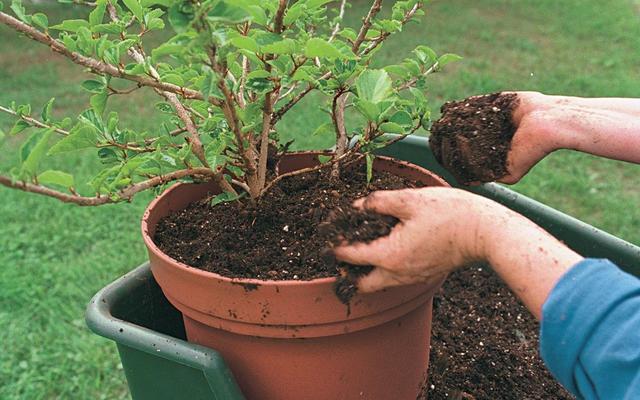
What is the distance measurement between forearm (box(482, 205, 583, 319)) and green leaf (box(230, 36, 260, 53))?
354 millimetres

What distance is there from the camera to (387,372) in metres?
1.01

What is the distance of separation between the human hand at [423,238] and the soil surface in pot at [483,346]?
45 cm

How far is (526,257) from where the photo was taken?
733mm

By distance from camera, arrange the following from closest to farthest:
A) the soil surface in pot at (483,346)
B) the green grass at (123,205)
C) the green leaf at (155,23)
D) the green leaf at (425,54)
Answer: the green leaf at (155,23) < the green leaf at (425,54) < the soil surface in pot at (483,346) < the green grass at (123,205)

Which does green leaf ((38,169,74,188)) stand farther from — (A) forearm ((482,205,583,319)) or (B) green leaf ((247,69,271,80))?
(A) forearm ((482,205,583,319))

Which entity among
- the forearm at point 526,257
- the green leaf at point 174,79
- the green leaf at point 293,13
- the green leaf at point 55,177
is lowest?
the forearm at point 526,257

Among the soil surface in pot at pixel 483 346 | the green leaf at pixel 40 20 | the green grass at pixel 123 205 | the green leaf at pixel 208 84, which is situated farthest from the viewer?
the green grass at pixel 123 205

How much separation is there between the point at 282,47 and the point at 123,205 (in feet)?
6.91

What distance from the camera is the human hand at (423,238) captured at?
30.8 inches

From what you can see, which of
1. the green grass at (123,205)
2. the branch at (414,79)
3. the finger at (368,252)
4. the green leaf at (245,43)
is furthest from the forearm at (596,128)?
the green grass at (123,205)

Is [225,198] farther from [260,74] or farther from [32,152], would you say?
[32,152]

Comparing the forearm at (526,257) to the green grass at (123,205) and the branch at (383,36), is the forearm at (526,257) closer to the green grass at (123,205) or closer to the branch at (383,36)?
the branch at (383,36)

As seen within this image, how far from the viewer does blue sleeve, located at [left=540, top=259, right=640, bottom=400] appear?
2.14 feet

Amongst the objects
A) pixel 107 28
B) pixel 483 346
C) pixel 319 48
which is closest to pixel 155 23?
pixel 107 28
